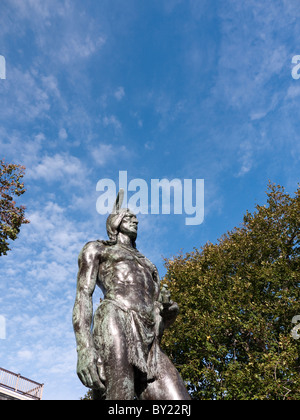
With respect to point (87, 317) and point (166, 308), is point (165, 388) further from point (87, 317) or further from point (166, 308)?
point (87, 317)

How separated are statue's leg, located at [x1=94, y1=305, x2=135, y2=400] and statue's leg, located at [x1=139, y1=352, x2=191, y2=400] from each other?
34cm

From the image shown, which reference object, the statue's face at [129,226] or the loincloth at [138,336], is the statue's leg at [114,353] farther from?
the statue's face at [129,226]

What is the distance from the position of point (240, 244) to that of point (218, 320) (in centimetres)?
425

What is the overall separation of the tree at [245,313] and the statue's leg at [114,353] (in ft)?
40.0

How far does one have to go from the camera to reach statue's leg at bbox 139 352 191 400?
4215 mm

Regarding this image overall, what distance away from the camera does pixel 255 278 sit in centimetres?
1861

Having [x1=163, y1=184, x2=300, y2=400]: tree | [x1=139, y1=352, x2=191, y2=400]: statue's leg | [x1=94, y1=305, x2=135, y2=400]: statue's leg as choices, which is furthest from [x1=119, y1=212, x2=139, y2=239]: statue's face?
[x1=163, y1=184, x2=300, y2=400]: tree

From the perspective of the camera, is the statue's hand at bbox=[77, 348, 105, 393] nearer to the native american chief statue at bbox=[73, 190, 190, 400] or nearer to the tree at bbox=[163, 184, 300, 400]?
the native american chief statue at bbox=[73, 190, 190, 400]

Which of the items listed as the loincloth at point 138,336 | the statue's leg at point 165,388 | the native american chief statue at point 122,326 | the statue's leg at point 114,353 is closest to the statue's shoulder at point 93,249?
the native american chief statue at point 122,326

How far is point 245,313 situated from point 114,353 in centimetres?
1496

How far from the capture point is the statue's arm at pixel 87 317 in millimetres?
3932
